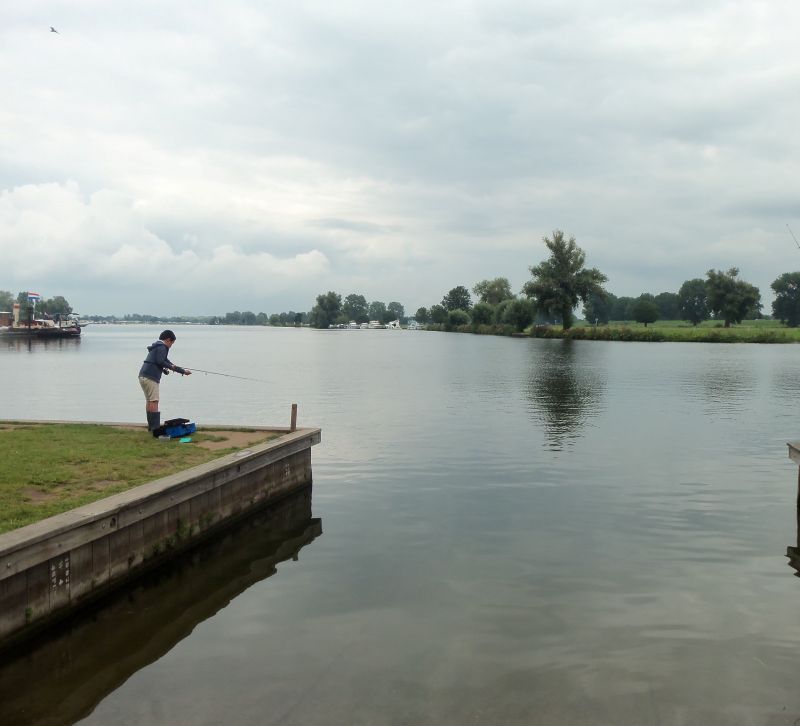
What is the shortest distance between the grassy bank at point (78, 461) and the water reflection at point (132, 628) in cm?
145

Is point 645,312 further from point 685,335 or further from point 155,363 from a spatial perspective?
point 155,363

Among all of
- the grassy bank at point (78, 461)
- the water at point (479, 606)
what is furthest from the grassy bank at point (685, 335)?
the grassy bank at point (78, 461)

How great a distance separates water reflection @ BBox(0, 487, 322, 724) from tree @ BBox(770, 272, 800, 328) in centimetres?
19535

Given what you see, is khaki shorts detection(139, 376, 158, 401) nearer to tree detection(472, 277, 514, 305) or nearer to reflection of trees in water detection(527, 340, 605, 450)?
reflection of trees in water detection(527, 340, 605, 450)

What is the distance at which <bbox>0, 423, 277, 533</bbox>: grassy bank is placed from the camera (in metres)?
9.38

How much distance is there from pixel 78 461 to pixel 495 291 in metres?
181

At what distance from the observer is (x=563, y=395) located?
35.5 meters

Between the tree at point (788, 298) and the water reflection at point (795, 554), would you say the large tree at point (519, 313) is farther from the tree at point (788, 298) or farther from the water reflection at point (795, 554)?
the water reflection at point (795, 554)

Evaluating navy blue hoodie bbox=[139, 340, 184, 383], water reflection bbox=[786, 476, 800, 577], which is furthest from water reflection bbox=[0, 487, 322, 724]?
water reflection bbox=[786, 476, 800, 577]

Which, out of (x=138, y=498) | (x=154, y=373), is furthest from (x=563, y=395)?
(x=138, y=498)

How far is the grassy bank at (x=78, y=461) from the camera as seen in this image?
30.8ft

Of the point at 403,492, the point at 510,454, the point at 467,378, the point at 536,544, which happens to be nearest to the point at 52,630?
the point at 536,544

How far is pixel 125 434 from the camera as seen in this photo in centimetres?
1513

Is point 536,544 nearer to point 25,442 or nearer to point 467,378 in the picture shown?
point 25,442
